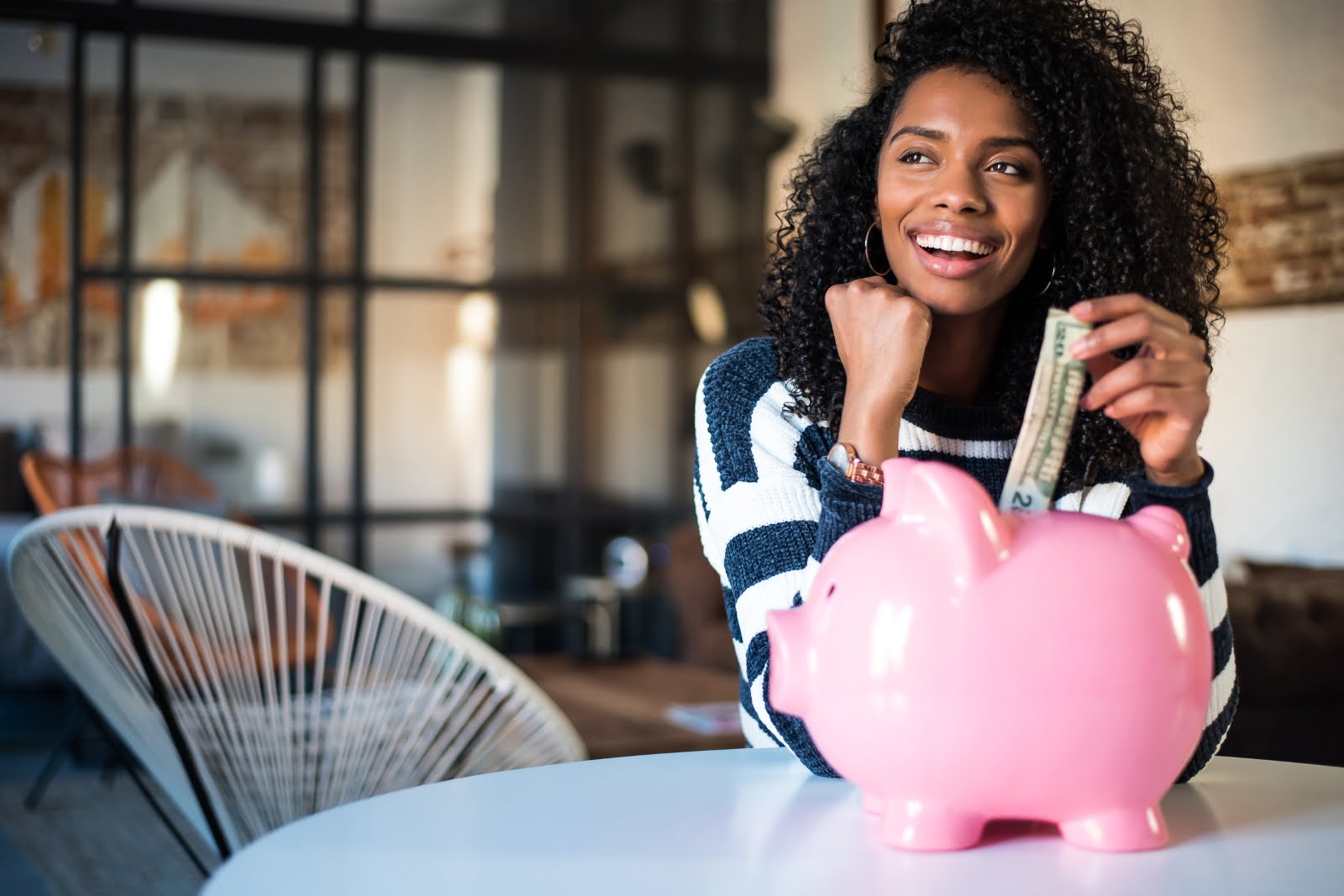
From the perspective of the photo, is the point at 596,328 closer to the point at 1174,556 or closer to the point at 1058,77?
the point at 1058,77

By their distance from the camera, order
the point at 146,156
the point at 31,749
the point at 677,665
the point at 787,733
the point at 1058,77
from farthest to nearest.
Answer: the point at 146,156, the point at 31,749, the point at 677,665, the point at 1058,77, the point at 787,733

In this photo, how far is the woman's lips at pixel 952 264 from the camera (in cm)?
111

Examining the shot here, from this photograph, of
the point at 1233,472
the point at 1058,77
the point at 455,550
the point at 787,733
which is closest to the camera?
the point at 787,733

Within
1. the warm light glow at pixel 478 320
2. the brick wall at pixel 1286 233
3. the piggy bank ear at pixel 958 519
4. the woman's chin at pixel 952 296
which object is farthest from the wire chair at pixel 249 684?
the warm light glow at pixel 478 320

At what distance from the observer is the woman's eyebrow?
1104 mm

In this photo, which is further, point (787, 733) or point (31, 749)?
point (31, 749)

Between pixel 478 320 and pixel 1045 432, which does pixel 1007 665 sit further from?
pixel 478 320

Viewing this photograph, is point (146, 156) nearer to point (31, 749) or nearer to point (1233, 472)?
point (31, 749)

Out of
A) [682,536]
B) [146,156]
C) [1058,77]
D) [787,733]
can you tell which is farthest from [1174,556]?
[146,156]

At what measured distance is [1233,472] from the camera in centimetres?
348

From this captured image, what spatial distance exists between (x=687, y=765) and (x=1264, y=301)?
9.79ft

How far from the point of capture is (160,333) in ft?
16.5

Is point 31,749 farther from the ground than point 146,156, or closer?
closer

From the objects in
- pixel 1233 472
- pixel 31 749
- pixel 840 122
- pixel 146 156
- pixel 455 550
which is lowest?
pixel 31 749
